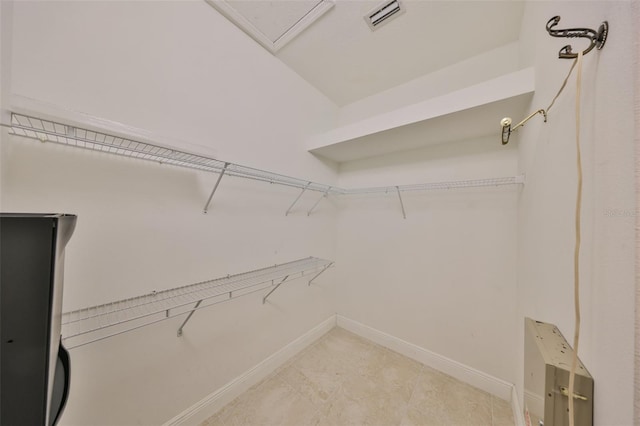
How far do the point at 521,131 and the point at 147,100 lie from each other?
6.90ft

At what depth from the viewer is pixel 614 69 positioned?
1.37 feet

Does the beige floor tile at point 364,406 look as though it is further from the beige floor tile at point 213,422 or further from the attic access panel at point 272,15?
the attic access panel at point 272,15

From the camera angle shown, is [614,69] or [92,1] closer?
[614,69]

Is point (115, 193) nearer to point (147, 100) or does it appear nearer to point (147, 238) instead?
point (147, 238)

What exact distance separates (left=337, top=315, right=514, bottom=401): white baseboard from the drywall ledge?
66.7 inches

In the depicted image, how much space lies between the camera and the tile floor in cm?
123

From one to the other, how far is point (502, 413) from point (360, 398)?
0.88 m

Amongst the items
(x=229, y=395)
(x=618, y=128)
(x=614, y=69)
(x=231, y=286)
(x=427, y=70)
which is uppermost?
(x=427, y=70)

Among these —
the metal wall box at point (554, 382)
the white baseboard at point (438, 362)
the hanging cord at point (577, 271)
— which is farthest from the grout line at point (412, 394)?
the hanging cord at point (577, 271)

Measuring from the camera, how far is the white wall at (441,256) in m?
1.41

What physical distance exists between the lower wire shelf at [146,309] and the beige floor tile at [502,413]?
1.57 m

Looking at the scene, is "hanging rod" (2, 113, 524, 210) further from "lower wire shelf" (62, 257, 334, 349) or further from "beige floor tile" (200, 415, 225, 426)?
"beige floor tile" (200, 415, 225, 426)

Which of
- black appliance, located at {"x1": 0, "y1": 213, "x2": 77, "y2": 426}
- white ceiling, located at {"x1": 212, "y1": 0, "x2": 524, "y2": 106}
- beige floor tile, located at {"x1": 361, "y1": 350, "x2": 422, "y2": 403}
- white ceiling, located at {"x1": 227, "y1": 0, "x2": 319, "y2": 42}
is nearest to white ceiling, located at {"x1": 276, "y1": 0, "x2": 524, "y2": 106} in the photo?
white ceiling, located at {"x1": 212, "y1": 0, "x2": 524, "y2": 106}

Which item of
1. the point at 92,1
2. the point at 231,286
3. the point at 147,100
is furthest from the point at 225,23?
the point at 231,286
